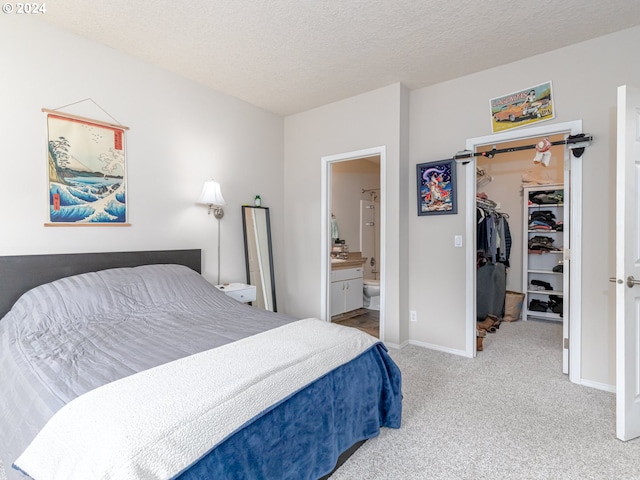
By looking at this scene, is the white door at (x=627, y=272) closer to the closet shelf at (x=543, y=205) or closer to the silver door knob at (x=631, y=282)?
the silver door knob at (x=631, y=282)

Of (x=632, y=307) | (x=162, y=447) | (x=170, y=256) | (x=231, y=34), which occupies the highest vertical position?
(x=231, y=34)

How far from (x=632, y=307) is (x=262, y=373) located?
2.10 m

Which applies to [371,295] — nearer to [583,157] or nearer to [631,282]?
[583,157]

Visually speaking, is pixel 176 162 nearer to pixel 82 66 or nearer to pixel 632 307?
pixel 82 66

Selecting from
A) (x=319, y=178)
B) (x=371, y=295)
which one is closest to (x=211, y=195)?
(x=319, y=178)

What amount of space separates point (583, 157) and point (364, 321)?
2.87 meters

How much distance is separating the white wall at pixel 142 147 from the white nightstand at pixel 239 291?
0.83ft

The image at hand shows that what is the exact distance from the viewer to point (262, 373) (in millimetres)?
1294

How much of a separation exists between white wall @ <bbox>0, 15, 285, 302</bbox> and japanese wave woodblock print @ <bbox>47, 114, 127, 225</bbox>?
0.21ft

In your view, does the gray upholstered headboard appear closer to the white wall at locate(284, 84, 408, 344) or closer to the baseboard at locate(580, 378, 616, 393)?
the white wall at locate(284, 84, 408, 344)

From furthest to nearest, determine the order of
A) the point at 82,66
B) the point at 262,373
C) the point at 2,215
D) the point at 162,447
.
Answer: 1. the point at 82,66
2. the point at 2,215
3. the point at 262,373
4. the point at 162,447

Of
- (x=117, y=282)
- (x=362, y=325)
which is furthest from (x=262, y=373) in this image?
(x=362, y=325)

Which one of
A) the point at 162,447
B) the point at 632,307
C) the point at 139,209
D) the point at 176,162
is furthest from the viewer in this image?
the point at 176,162

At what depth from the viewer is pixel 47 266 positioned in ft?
7.62
